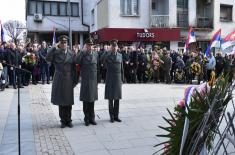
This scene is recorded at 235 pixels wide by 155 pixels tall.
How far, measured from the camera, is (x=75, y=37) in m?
40.0

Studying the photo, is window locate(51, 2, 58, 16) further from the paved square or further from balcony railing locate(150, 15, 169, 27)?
the paved square

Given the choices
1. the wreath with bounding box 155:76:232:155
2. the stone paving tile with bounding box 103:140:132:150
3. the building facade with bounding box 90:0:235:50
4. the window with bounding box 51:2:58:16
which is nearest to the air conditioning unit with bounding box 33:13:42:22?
the window with bounding box 51:2:58:16

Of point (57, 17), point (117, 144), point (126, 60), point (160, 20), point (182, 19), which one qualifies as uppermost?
point (57, 17)

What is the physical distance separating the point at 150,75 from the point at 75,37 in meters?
21.7

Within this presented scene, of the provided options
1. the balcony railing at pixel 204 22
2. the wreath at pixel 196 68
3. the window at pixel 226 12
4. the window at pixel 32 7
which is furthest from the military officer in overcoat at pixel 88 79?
the window at pixel 32 7

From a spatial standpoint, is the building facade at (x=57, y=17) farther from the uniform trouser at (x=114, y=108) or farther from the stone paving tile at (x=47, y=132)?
the uniform trouser at (x=114, y=108)

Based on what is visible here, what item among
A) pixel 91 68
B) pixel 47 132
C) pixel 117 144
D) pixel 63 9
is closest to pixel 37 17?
pixel 63 9

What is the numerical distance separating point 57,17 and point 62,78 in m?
30.7

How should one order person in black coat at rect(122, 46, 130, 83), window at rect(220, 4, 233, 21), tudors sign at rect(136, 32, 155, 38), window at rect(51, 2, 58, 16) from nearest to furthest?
person in black coat at rect(122, 46, 130, 83) < tudors sign at rect(136, 32, 155, 38) < window at rect(220, 4, 233, 21) < window at rect(51, 2, 58, 16)

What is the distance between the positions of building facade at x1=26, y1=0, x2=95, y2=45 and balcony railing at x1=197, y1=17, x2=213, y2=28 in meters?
10.4

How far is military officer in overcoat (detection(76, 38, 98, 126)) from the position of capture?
8.39 m

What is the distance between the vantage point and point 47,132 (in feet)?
25.5

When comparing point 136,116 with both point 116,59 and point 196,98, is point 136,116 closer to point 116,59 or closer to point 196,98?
point 116,59

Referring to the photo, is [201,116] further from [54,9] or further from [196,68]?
[54,9]
